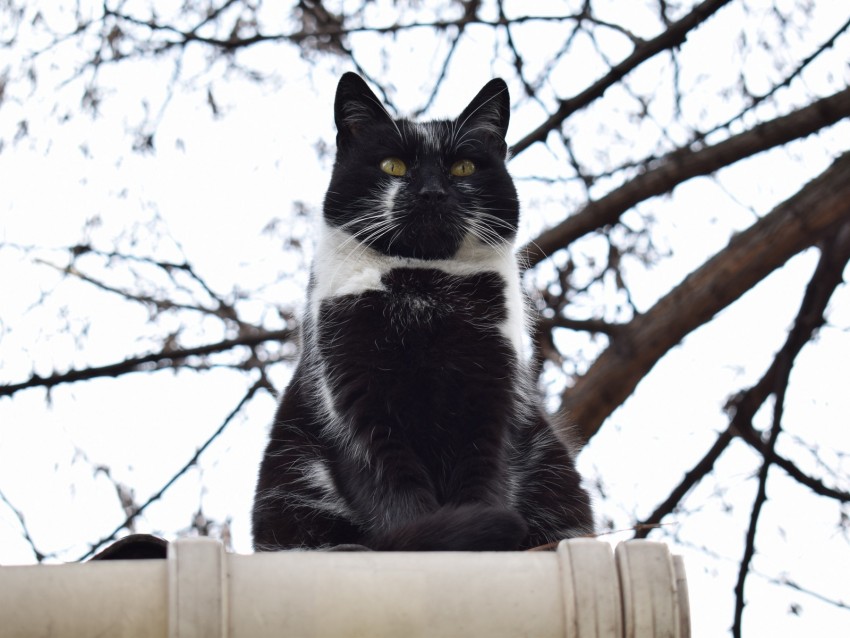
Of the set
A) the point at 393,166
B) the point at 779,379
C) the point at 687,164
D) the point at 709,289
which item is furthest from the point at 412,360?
the point at 779,379

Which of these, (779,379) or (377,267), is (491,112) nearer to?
(377,267)

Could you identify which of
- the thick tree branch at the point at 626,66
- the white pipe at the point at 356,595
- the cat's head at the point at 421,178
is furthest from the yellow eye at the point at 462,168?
the thick tree branch at the point at 626,66

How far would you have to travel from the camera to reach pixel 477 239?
7.80ft

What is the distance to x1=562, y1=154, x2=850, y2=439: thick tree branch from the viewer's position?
131 inches

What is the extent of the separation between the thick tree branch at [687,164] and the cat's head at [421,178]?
908mm

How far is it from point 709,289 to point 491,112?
1.16 m

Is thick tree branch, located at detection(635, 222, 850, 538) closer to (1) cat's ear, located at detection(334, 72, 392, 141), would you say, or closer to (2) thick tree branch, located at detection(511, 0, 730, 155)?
(2) thick tree branch, located at detection(511, 0, 730, 155)

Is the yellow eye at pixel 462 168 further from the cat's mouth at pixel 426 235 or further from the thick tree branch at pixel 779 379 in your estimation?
the thick tree branch at pixel 779 379

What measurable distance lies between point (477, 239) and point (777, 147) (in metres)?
1.69

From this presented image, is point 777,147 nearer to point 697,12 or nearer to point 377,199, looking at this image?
point 697,12

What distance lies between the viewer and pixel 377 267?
232 cm

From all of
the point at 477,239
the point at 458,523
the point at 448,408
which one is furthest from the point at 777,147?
the point at 458,523

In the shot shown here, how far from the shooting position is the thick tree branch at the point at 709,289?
3.33 meters

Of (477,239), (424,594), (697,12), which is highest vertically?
(697,12)
